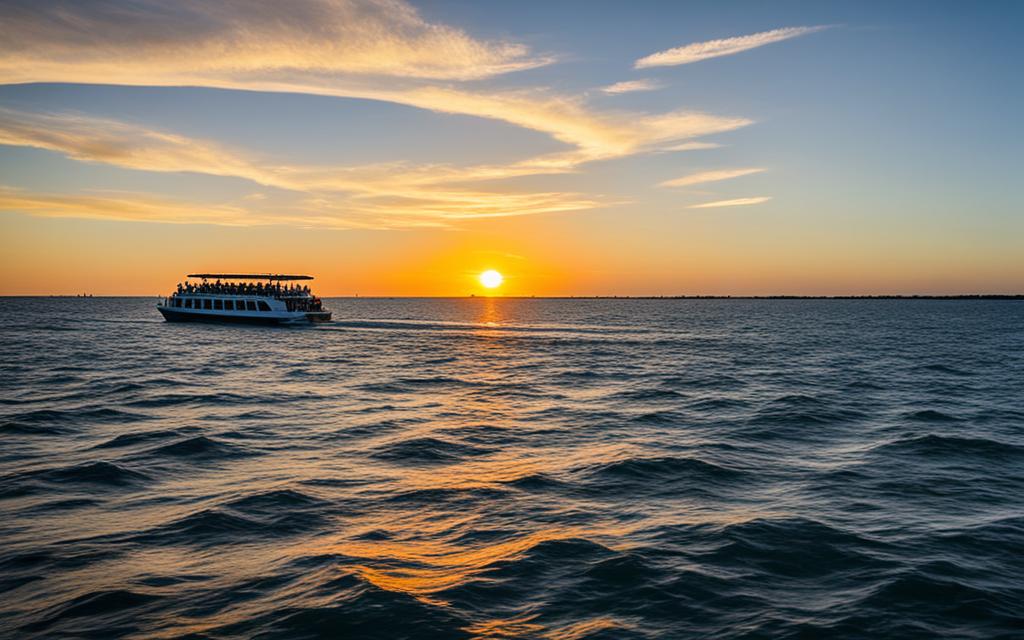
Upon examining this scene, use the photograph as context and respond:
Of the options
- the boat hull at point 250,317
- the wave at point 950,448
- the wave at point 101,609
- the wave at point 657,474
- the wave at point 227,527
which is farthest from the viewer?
the boat hull at point 250,317

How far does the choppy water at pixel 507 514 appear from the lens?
34.4 feet

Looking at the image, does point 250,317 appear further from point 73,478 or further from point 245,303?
point 73,478

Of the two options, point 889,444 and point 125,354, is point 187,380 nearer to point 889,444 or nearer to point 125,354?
point 125,354

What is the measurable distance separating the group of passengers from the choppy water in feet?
227

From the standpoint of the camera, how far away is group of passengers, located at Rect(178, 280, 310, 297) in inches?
4112

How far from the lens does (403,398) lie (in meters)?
35.8

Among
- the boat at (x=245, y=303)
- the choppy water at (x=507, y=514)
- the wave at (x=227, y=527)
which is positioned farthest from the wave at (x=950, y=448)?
the boat at (x=245, y=303)

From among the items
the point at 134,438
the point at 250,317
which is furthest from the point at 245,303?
the point at 134,438

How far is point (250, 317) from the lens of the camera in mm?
102438

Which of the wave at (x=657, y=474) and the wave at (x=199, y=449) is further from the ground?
the wave at (x=199, y=449)

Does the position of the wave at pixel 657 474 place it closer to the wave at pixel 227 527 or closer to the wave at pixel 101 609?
the wave at pixel 227 527

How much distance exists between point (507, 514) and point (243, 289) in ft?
329

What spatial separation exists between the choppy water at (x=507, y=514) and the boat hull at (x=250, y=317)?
6511 centimetres

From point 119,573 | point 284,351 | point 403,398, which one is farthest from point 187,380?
point 119,573
